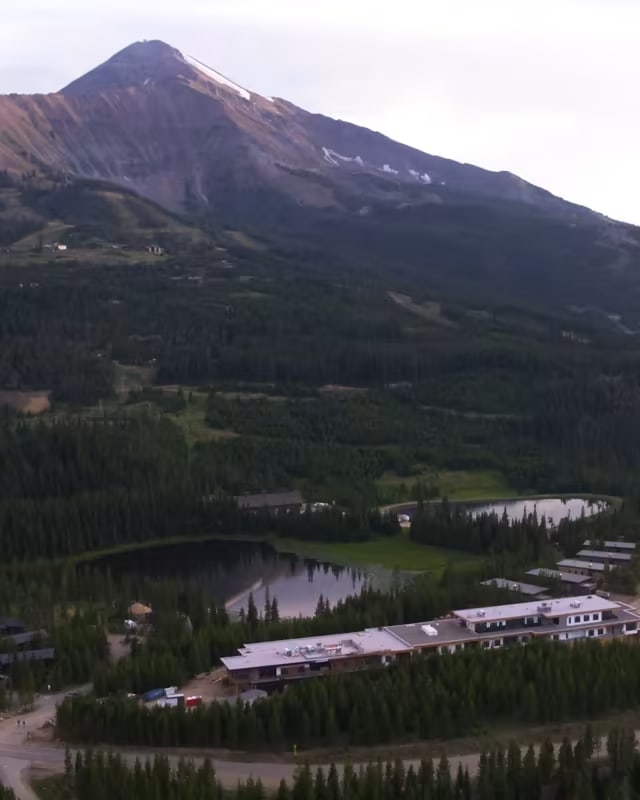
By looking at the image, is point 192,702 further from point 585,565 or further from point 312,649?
point 585,565

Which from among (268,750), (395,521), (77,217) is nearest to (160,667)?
(268,750)

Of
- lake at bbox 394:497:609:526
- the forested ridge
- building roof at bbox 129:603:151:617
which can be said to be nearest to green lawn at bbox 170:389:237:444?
lake at bbox 394:497:609:526

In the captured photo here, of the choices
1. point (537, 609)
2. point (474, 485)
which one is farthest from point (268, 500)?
point (537, 609)

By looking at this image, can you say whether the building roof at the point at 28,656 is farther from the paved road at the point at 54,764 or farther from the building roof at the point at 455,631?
the building roof at the point at 455,631

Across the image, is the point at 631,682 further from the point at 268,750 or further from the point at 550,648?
the point at 268,750

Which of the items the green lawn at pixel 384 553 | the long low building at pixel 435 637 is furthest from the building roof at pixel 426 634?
the green lawn at pixel 384 553

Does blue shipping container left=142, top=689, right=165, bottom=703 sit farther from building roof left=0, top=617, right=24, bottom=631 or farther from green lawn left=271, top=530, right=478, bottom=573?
green lawn left=271, top=530, right=478, bottom=573
